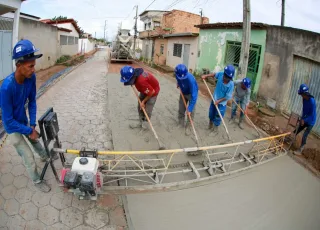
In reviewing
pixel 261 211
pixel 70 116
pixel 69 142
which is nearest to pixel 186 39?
pixel 70 116

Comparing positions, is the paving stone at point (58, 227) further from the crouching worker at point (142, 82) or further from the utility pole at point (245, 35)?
the utility pole at point (245, 35)

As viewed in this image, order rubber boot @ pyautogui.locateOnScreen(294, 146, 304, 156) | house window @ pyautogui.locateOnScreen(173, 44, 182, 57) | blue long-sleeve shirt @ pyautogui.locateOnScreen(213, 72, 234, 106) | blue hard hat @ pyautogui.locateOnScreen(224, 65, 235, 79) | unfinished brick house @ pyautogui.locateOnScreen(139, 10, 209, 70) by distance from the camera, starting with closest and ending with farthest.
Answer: blue hard hat @ pyautogui.locateOnScreen(224, 65, 235, 79)
rubber boot @ pyautogui.locateOnScreen(294, 146, 304, 156)
blue long-sleeve shirt @ pyautogui.locateOnScreen(213, 72, 234, 106)
unfinished brick house @ pyautogui.locateOnScreen(139, 10, 209, 70)
house window @ pyautogui.locateOnScreen(173, 44, 182, 57)

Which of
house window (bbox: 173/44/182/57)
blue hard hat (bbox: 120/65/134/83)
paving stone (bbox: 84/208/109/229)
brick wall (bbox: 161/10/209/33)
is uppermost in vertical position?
brick wall (bbox: 161/10/209/33)

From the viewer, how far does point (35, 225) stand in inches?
97.0

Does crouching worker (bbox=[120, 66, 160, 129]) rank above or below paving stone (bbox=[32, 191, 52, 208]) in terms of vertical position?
above

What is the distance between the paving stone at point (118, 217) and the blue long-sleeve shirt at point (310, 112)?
407 centimetres

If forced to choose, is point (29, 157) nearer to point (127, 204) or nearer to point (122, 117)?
point (127, 204)

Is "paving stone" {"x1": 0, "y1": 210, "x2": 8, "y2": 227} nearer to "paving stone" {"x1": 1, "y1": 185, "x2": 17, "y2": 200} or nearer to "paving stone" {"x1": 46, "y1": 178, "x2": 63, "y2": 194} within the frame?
"paving stone" {"x1": 1, "y1": 185, "x2": 17, "y2": 200}

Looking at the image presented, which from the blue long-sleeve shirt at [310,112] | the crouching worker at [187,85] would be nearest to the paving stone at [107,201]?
the crouching worker at [187,85]

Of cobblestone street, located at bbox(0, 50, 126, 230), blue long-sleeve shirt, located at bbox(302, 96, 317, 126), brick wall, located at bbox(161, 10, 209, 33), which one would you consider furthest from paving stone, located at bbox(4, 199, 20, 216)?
brick wall, located at bbox(161, 10, 209, 33)

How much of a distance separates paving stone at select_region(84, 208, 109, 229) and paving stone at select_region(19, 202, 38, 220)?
610mm

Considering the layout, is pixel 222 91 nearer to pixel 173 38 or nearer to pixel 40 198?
pixel 40 198

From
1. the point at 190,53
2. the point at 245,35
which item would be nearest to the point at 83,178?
the point at 245,35

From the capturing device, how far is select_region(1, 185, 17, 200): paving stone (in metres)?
2.83
